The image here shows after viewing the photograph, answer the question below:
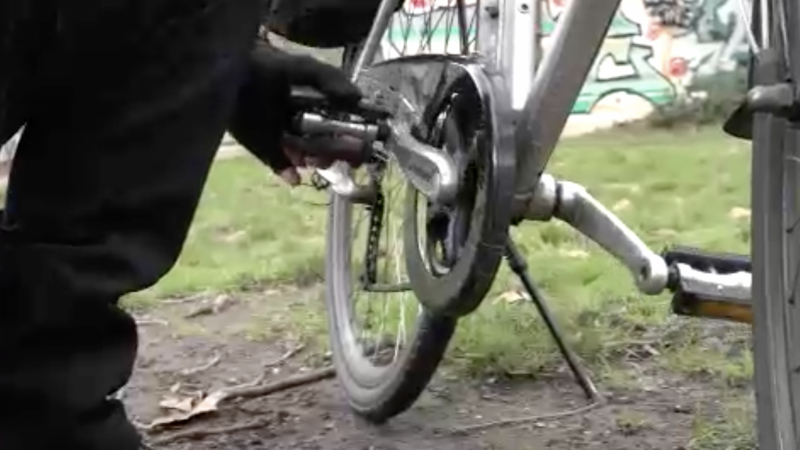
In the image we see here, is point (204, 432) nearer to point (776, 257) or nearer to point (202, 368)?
point (202, 368)

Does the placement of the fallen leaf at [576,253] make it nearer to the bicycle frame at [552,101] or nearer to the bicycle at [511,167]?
the bicycle at [511,167]

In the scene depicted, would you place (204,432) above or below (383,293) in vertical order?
below

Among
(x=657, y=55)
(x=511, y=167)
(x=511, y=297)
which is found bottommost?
(x=657, y=55)

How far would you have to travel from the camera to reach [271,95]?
65.6 inches

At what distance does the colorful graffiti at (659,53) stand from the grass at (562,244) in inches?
101

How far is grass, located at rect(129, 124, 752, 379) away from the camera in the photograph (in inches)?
124

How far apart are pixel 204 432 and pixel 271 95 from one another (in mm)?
1231

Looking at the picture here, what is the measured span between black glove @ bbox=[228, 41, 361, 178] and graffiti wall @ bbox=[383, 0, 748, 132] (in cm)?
907

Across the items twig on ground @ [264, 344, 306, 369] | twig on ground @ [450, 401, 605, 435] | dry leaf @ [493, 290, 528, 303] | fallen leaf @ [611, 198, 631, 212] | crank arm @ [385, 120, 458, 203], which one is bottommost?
fallen leaf @ [611, 198, 631, 212]

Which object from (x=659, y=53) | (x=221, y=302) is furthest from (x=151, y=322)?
(x=659, y=53)

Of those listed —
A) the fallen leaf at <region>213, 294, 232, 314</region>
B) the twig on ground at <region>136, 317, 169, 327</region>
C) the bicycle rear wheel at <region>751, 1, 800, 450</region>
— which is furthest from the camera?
the fallen leaf at <region>213, 294, 232, 314</region>

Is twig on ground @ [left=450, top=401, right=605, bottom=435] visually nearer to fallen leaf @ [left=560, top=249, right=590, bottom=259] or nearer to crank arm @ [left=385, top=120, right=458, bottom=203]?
crank arm @ [left=385, top=120, right=458, bottom=203]

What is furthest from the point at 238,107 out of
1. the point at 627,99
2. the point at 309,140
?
the point at 627,99

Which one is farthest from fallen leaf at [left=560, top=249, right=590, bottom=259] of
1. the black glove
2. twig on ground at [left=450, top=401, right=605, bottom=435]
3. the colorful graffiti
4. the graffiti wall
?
the colorful graffiti
